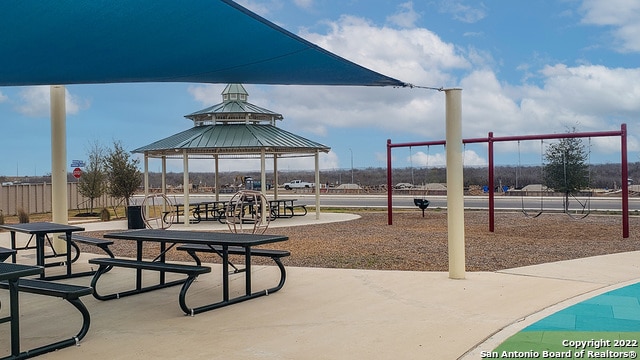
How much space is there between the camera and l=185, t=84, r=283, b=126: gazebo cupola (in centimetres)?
2005

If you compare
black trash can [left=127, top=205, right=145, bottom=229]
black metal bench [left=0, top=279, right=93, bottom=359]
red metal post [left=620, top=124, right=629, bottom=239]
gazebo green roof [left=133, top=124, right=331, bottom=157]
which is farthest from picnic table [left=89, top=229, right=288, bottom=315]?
gazebo green roof [left=133, top=124, right=331, bottom=157]

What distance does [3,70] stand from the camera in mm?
6098

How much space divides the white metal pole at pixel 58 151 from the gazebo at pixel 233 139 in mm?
7903

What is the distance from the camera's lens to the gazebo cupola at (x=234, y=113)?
2005cm

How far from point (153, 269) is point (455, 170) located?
11.4 feet

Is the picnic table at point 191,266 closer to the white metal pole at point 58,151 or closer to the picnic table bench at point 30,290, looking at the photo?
the picnic table bench at point 30,290

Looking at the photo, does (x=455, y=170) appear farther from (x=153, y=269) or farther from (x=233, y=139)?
(x=233, y=139)

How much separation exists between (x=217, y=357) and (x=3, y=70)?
3798 millimetres

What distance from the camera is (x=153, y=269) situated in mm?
5812

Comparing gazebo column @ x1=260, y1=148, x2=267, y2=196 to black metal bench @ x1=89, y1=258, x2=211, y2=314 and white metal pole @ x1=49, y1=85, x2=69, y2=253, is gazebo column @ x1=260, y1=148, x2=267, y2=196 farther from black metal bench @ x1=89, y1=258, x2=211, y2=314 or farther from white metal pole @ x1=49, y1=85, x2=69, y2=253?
black metal bench @ x1=89, y1=258, x2=211, y2=314

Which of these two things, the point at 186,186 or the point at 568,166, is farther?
the point at 568,166

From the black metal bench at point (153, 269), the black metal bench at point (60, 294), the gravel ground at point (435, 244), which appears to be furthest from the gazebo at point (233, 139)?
the black metal bench at point (60, 294)

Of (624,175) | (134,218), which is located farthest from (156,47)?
(134,218)

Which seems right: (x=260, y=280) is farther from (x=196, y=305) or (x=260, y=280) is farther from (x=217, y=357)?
(x=217, y=357)
